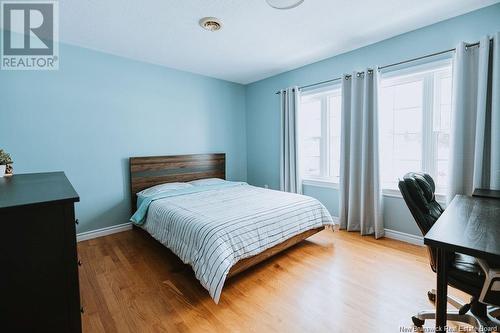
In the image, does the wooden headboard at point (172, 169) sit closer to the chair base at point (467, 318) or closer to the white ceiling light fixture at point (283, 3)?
the white ceiling light fixture at point (283, 3)

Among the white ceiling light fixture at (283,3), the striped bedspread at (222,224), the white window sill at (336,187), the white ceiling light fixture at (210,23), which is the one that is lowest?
the striped bedspread at (222,224)

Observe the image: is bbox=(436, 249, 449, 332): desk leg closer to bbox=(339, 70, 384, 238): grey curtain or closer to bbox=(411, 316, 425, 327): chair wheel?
bbox=(411, 316, 425, 327): chair wheel

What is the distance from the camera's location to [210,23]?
2418 millimetres

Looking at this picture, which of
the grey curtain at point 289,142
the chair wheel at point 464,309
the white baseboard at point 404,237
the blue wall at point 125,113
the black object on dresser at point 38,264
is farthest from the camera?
the grey curtain at point 289,142

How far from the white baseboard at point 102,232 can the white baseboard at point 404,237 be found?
141 inches

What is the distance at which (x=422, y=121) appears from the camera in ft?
9.13

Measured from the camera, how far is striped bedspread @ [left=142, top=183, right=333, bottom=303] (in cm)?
189

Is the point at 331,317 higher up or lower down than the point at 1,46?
lower down

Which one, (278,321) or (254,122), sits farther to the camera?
(254,122)

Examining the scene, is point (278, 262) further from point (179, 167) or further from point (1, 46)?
point (1, 46)

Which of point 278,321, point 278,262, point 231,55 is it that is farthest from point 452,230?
point 231,55

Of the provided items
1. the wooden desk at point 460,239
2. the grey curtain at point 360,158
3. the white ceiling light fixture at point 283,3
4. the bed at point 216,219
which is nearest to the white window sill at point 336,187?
the grey curtain at point 360,158

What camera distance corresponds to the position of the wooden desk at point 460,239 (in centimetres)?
99

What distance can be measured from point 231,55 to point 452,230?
10.2ft
